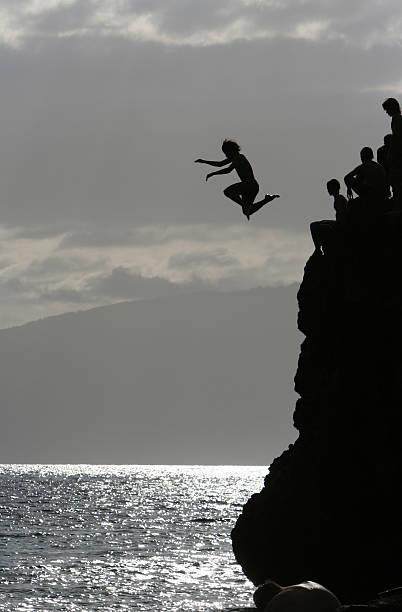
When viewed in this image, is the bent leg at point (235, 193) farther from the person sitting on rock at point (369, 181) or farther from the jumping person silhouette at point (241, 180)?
the person sitting on rock at point (369, 181)

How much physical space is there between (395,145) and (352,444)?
746 centimetres

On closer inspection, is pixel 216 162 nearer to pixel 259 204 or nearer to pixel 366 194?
pixel 259 204

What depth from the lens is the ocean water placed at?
3978cm

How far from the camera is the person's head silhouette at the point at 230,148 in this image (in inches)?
749

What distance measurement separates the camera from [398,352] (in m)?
24.7

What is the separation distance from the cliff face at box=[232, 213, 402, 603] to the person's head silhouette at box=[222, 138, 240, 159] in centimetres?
704

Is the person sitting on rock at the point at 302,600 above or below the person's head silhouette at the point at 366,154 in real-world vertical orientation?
below

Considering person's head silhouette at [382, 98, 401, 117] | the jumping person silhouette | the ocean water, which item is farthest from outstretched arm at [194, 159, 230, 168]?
the ocean water

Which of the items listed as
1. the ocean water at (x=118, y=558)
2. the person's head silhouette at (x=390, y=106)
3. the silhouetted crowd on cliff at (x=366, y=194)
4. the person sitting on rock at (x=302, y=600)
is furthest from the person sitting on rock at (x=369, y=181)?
the ocean water at (x=118, y=558)

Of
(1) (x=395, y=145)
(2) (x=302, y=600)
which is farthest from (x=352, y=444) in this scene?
(2) (x=302, y=600)

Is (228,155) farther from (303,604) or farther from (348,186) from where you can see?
(303,604)

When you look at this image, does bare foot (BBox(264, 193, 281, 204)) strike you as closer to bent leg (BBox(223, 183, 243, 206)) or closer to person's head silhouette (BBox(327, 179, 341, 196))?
bent leg (BBox(223, 183, 243, 206))

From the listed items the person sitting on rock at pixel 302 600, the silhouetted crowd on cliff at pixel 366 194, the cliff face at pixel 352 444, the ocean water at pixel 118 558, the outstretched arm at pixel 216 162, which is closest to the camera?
the person sitting on rock at pixel 302 600

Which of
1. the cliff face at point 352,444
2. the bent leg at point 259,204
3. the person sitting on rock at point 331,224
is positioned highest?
the person sitting on rock at point 331,224
